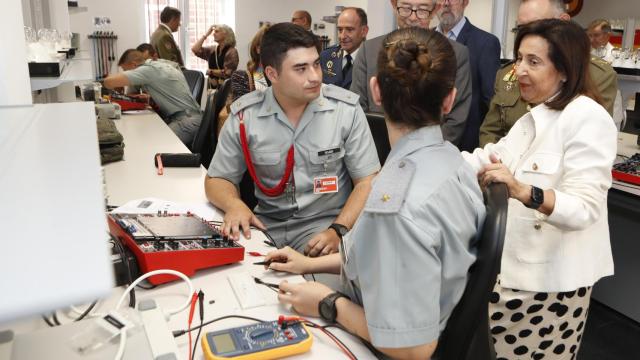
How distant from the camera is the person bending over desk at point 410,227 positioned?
3.09ft

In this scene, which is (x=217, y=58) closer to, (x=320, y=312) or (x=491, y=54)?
(x=491, y=54)

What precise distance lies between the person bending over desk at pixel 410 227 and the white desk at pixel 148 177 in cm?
102

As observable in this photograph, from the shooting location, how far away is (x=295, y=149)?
191 cm

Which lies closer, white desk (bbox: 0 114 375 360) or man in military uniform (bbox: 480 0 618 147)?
white desk (bbox: 0 114 375 360)

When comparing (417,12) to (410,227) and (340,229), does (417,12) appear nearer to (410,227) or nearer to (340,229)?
(340,229)

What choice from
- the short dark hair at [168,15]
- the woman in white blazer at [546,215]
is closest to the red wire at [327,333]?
the woman in white blazer at [546,215]

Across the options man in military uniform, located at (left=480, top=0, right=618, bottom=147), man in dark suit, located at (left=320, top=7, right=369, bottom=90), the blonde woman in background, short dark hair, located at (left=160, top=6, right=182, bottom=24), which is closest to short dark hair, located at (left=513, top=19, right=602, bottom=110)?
man in military uniform, located at (left=480, top=0, right=618, bottom=147)

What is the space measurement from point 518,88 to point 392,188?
1.43 m

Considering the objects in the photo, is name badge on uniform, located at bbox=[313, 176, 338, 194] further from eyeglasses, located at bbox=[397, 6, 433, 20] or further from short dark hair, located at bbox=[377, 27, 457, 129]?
eyeglasses, located at bbox=[397, 6, 433, 20]

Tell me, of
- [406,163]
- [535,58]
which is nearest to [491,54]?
[535,58]

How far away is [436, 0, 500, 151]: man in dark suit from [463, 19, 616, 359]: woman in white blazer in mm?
1248

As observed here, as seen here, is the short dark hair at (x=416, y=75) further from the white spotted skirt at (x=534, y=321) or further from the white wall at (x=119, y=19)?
the white wall at (x=119, y=19)

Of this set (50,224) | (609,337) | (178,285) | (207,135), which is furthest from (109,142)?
(609,337)

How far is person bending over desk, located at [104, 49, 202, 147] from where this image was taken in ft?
13.2
